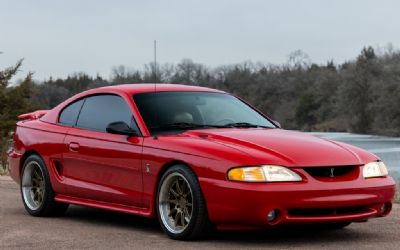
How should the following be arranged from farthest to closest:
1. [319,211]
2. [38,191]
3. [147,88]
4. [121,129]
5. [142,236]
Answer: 1. [38,191]
2. [147,88]
3. [121,129]
4. [142,236]
5. [319,211]

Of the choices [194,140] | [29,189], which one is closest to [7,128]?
[29,189]

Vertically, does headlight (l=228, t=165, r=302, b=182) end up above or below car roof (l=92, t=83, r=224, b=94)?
below

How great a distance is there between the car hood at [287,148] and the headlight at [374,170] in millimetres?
48

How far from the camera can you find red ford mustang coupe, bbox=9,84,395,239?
20.0ft

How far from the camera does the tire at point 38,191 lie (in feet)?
27.0

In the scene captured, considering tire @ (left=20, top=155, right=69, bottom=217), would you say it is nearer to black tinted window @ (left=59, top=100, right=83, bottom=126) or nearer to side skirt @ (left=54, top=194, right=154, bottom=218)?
side skirt @ (left=54, top=194, right=154, bottom=218)

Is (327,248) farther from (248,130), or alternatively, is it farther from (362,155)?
(248,130)

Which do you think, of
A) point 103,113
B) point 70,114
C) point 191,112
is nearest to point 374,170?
point 191,112

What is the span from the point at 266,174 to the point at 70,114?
115 inches

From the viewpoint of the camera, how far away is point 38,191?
27.8 ft

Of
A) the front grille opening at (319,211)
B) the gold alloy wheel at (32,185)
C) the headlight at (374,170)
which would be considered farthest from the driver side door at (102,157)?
the headlight at (374,170)

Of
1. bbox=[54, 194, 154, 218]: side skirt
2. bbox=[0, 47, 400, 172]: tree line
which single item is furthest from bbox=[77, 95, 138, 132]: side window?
bbox=[0, 47, 400, 172]: tree line

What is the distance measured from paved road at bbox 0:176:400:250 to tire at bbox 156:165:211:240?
10 cm

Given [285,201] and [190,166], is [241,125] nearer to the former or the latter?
[190,166]
